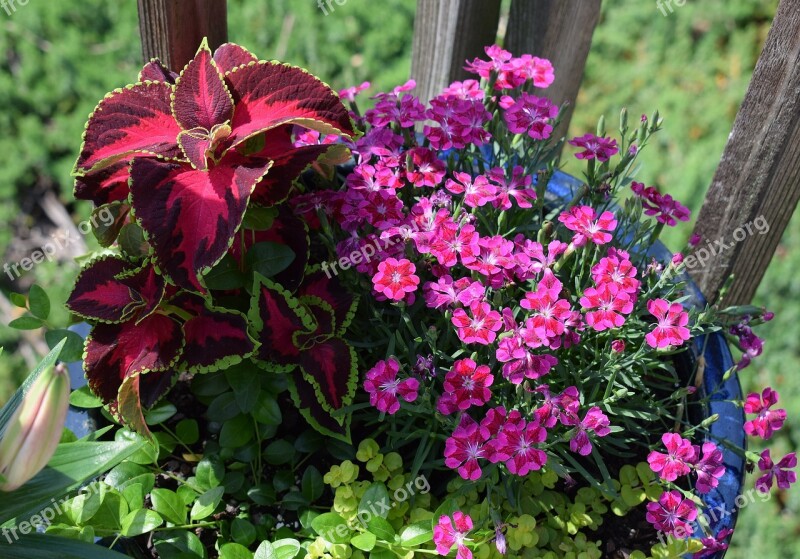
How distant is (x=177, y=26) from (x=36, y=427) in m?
0.82

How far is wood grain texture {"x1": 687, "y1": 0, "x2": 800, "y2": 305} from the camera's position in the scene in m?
1.41

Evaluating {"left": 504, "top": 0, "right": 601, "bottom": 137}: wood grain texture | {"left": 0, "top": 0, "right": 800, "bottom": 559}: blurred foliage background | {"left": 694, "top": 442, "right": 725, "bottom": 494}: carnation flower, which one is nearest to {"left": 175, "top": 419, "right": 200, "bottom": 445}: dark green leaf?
{"left": 694, "top": 442, "right": 725, "bottom": 494}: carnation flower

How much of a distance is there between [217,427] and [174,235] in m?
0.47

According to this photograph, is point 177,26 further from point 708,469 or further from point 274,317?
point 708,469

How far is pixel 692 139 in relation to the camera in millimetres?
2867

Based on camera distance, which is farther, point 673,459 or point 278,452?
point 278,452

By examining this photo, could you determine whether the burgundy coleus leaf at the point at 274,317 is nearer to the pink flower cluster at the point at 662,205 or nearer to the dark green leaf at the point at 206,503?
the dark green leaf at the point at 206,503

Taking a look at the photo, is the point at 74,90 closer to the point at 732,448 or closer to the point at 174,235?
the point at 174,235

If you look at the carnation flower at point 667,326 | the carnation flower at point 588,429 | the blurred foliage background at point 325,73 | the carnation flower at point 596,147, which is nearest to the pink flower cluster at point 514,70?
the carnation flower at point 596,147

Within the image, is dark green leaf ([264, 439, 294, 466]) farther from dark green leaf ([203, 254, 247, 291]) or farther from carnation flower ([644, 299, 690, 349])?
carnation flower ([644, 299, 690, 349])

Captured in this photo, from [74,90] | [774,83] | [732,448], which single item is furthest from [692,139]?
[74,90]

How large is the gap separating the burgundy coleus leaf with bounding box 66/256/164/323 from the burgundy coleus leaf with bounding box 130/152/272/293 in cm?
11

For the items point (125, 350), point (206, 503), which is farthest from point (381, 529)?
point (125, 350)

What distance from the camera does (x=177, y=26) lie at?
1.45m
